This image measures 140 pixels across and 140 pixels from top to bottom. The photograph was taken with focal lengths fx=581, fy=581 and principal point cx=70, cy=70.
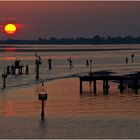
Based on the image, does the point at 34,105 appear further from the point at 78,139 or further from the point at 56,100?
the point at 78,139

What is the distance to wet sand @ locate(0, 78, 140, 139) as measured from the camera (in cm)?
2677

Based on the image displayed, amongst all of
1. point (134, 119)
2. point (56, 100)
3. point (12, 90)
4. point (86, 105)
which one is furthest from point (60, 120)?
point (12, 90)

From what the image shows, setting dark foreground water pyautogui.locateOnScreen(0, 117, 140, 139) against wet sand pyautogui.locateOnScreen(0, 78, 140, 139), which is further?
wet sand pyautogui.locateOnScreen(0, 78, 140, 139)

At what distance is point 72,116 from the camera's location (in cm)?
3141

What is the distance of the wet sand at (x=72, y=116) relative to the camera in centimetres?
2677

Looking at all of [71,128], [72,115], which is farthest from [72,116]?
[71,128]

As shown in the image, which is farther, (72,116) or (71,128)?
(72,116)

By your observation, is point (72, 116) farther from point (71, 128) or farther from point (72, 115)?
point (71, 128)

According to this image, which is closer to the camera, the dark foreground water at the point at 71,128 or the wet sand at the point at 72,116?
the dark foreground water at the point at 71,128

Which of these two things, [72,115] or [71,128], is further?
[72,115]

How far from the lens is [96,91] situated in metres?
46.2

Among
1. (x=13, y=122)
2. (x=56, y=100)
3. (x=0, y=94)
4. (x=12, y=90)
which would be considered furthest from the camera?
(x=12, y=90)

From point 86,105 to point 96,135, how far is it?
10.3 m

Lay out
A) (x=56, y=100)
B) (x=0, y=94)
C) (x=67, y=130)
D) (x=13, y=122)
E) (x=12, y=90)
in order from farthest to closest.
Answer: (x=12, y=90), (x=0, y=94), (x=56, y=100), (x=13, y=122), (x=67, y=130)
